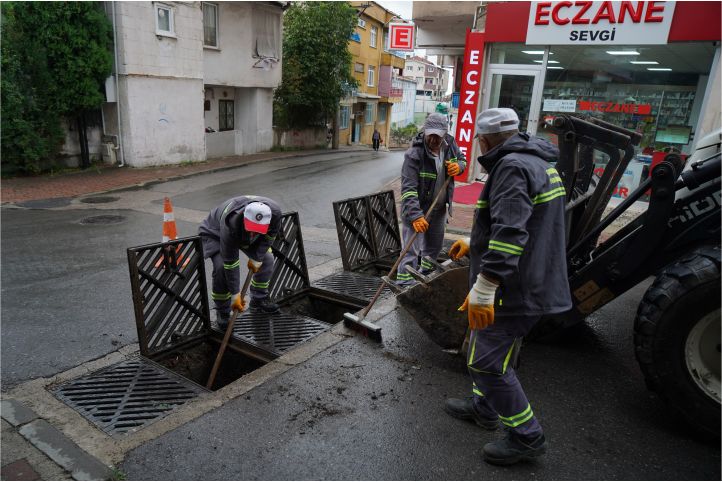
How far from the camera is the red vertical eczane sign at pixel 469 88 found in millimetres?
11312

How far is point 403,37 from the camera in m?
16.4

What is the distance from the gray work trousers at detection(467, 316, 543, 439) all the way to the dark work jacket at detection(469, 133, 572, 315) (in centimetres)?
10

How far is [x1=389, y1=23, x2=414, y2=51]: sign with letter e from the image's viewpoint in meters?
16.3

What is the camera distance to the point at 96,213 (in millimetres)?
9305

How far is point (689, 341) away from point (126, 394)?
3.67 m

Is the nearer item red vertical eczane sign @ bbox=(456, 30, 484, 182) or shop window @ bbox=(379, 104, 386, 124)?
red vertical eczane sign @ bbox=(456, 30, 484, 182)

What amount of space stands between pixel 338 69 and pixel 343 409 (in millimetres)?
22143

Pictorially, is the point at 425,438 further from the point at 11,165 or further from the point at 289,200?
the point at 11,165

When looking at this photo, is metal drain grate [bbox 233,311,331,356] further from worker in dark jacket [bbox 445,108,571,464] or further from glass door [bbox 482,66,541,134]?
glass door [bbox 482,66,541,134]

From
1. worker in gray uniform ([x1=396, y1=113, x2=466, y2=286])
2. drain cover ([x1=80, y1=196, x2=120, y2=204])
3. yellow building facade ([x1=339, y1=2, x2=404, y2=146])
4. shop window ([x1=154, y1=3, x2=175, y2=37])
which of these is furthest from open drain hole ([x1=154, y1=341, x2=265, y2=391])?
yellow building facade ([x1=339, y1=2, x2=404, y2=146])

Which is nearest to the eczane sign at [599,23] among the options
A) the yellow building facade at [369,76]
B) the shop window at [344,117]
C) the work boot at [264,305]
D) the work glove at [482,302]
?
the work boot at [264,305]

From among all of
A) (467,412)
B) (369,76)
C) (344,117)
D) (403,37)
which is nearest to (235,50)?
(403,37)

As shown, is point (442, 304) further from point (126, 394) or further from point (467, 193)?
point (467, 193)

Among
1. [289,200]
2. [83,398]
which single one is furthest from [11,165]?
[83,398]
